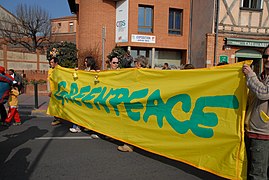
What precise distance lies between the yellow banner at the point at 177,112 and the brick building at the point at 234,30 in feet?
33.6

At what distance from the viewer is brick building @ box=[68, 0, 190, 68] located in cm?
1494

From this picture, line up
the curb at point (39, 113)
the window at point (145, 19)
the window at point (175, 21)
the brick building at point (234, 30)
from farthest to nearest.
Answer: the window at point (175, 21), the window at point (145, 19), the brick building at point (234, 30), the curb at point (39, 113)

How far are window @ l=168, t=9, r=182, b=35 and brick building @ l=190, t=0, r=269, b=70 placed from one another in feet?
9.32

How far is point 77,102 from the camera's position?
5.11 meters

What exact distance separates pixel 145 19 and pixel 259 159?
563 inches

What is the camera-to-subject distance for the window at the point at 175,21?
627 inches

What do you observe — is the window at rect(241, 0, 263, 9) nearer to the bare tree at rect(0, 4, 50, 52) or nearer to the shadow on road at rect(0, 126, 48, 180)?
the shadow on road at rect(0, 126, 48, 180)

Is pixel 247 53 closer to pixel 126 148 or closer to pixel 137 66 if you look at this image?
pixel 137 66

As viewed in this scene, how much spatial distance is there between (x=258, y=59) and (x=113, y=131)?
41.8ft

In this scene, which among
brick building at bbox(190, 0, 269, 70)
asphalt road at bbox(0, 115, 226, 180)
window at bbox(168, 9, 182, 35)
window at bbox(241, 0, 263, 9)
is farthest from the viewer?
window at bbox(168, 9, 182, 35)

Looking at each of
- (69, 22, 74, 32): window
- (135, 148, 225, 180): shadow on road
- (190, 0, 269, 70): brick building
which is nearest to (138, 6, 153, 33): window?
(190, 0, 269, 70): brick building

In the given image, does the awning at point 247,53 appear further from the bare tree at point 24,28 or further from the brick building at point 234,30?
the bare tree at point 24,28

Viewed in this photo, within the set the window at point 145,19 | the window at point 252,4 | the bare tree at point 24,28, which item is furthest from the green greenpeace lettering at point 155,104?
the bare tree at point 24,28

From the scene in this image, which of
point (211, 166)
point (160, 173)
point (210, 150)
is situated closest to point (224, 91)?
point (210, 150)
